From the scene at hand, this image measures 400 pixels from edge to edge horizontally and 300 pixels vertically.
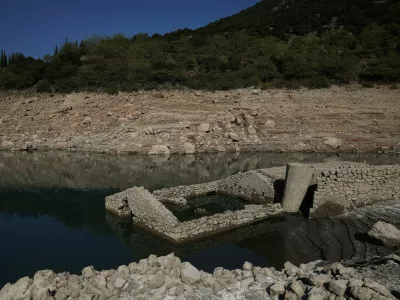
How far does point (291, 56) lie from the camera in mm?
41438

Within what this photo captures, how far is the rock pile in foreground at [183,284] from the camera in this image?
6543 millimetres

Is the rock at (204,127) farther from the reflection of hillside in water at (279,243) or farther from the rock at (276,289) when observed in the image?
the rock at (276,289)

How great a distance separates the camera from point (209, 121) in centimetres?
3156

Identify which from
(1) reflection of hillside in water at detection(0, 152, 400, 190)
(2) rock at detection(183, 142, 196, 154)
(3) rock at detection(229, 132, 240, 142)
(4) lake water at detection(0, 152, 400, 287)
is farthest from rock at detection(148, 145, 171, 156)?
(3) rock at detection(229, 132, 240, 142)

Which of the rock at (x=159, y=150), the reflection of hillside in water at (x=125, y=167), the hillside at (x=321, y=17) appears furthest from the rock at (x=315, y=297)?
the hillside at (x=321, y=17)

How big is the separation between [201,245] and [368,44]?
143 feet

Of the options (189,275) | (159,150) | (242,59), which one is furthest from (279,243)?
(242,59)

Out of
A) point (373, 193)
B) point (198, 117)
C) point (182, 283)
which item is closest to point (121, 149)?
point (198, 117)

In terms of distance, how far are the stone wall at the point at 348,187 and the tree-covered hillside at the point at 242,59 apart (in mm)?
23925

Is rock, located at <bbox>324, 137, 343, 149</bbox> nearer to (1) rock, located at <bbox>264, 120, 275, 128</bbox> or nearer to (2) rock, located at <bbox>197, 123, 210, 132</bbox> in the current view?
(1) rock, located at <bbox>264, 120, 275, 128</bbox>

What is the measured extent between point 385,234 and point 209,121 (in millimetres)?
22359

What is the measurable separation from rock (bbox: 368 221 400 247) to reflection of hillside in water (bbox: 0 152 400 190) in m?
10.4

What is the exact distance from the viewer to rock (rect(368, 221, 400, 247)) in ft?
33.4

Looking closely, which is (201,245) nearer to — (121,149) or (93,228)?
(93,228)
